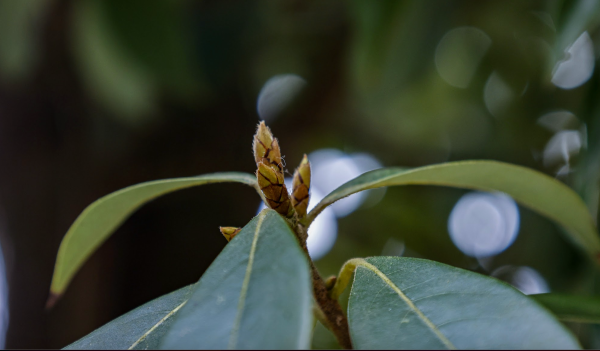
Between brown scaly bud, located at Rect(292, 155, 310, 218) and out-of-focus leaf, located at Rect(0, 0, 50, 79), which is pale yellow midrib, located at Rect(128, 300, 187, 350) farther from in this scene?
out-of-focus leaf, located at Rect(0, 0, 50, 79)

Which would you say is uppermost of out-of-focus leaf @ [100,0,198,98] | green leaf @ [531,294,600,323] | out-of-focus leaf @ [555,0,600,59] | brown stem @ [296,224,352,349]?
out-of-focus leaf @ [100,0,198,98]

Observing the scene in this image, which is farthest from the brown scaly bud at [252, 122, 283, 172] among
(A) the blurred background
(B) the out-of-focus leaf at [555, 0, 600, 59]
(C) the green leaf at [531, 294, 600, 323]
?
(A) the blurred background

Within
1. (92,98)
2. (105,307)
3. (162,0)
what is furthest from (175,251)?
(162,0)

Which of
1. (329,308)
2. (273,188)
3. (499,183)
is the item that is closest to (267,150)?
(273,188)

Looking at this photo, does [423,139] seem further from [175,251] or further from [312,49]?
[175,251]

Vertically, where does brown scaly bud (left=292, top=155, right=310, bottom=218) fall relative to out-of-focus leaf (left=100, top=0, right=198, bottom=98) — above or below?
below

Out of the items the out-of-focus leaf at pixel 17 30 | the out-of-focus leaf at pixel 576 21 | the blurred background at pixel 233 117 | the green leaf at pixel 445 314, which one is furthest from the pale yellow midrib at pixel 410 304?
the out-of-focus leaf at pixel 17 30

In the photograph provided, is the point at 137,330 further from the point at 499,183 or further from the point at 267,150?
the point at 499,183
